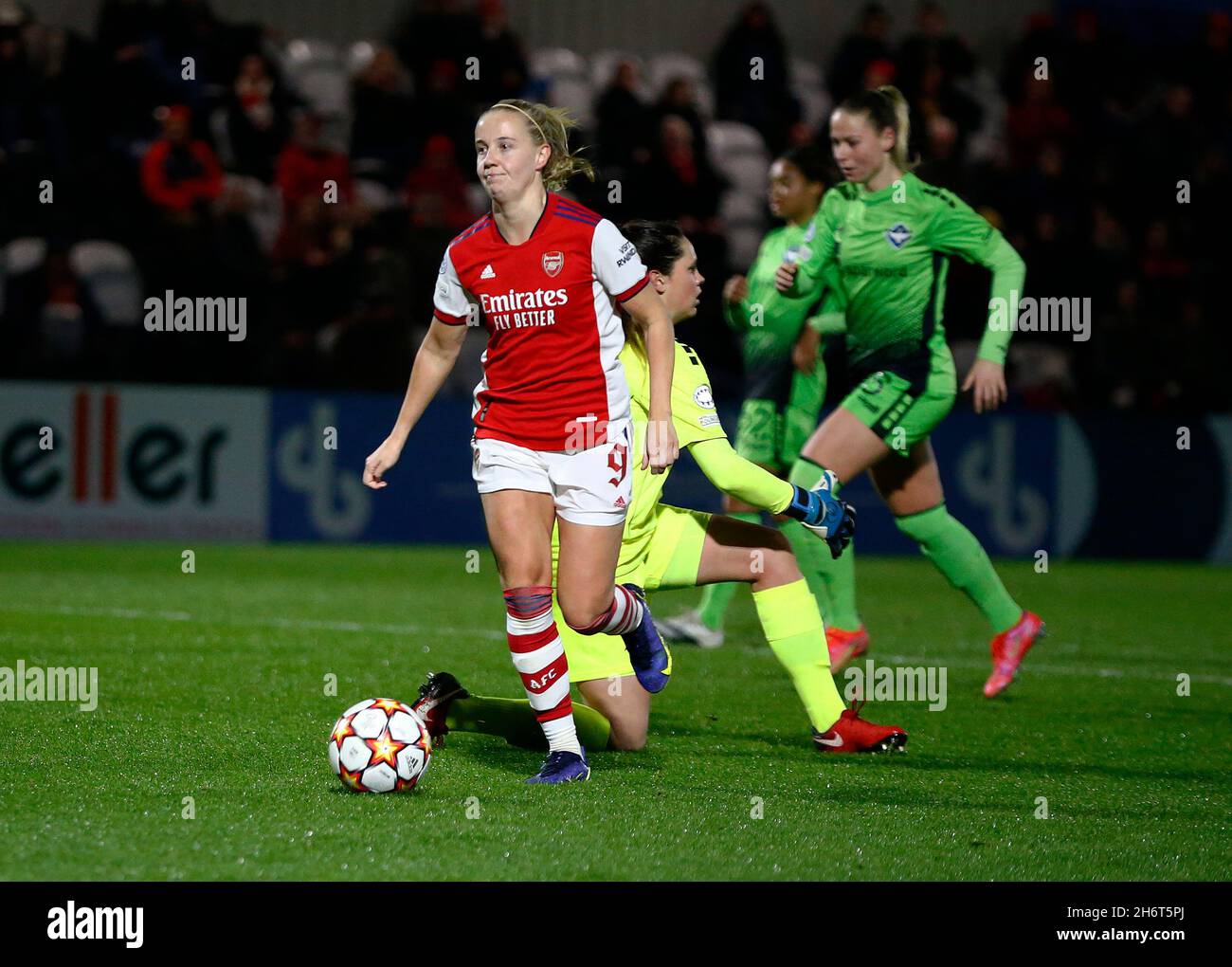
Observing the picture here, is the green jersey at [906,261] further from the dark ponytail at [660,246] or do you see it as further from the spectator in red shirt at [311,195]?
the spectator in red shirt at [311,195]

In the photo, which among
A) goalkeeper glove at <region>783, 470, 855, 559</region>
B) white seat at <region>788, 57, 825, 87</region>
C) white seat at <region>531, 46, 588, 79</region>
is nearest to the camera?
goalkeeper glove at <region>783, 470, 855, 559</region>

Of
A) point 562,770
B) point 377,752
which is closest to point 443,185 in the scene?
point 562,770

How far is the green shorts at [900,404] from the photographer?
673 cm

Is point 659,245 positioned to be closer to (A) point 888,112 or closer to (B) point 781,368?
(A) point 888,112

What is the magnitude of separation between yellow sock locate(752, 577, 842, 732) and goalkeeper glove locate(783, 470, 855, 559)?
0.66 feet

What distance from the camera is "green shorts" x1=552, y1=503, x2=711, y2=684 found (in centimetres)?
533

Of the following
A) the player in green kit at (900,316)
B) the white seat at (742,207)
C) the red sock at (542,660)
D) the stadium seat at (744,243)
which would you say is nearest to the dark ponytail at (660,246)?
the red sock at (542,660)

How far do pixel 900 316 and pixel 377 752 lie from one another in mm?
3291

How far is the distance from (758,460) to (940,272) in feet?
5.44

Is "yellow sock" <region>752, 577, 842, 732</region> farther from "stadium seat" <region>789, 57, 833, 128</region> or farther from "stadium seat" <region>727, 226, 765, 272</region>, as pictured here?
"stadium seat" <region>789, 57, 833, 128</region>

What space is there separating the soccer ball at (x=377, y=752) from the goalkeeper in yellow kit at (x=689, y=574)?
29.1 inches

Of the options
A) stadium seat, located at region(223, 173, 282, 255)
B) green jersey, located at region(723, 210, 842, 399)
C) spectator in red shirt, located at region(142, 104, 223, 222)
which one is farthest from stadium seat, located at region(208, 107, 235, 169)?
green jersey, located at region(723, 210, 842, 399)

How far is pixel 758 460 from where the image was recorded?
830 centimetres
